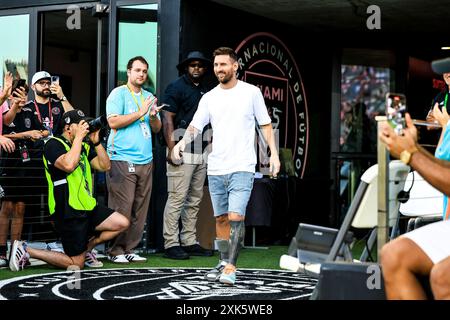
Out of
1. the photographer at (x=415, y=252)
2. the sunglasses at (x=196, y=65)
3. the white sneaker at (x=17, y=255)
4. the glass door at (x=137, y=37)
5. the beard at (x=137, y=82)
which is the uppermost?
the glass door at (x=137, y=37)

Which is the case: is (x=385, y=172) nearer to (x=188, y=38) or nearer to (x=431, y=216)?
(x=431, y=216)

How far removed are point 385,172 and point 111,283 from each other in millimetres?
3284

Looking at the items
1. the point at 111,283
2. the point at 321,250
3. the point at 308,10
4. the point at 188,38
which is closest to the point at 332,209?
the point at 308,10

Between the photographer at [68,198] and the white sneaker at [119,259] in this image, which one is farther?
the white sneaker at [119,259]

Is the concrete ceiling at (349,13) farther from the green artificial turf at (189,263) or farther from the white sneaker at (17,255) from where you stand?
the white sneaker at (17,255)

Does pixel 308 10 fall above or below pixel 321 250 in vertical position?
above

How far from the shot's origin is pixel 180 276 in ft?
22.5

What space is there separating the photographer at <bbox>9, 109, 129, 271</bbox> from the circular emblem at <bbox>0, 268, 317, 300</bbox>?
232mm

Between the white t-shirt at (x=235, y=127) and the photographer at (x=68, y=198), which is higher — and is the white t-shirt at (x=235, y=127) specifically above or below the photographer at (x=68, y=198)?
above

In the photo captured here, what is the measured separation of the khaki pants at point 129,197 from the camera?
8094 mm

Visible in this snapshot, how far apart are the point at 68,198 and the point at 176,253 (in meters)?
1.51

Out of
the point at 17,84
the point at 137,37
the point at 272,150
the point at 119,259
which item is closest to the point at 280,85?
the point at 137,37

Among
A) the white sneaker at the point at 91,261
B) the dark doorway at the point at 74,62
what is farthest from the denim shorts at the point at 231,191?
the dark doorway at the point at 74,62
